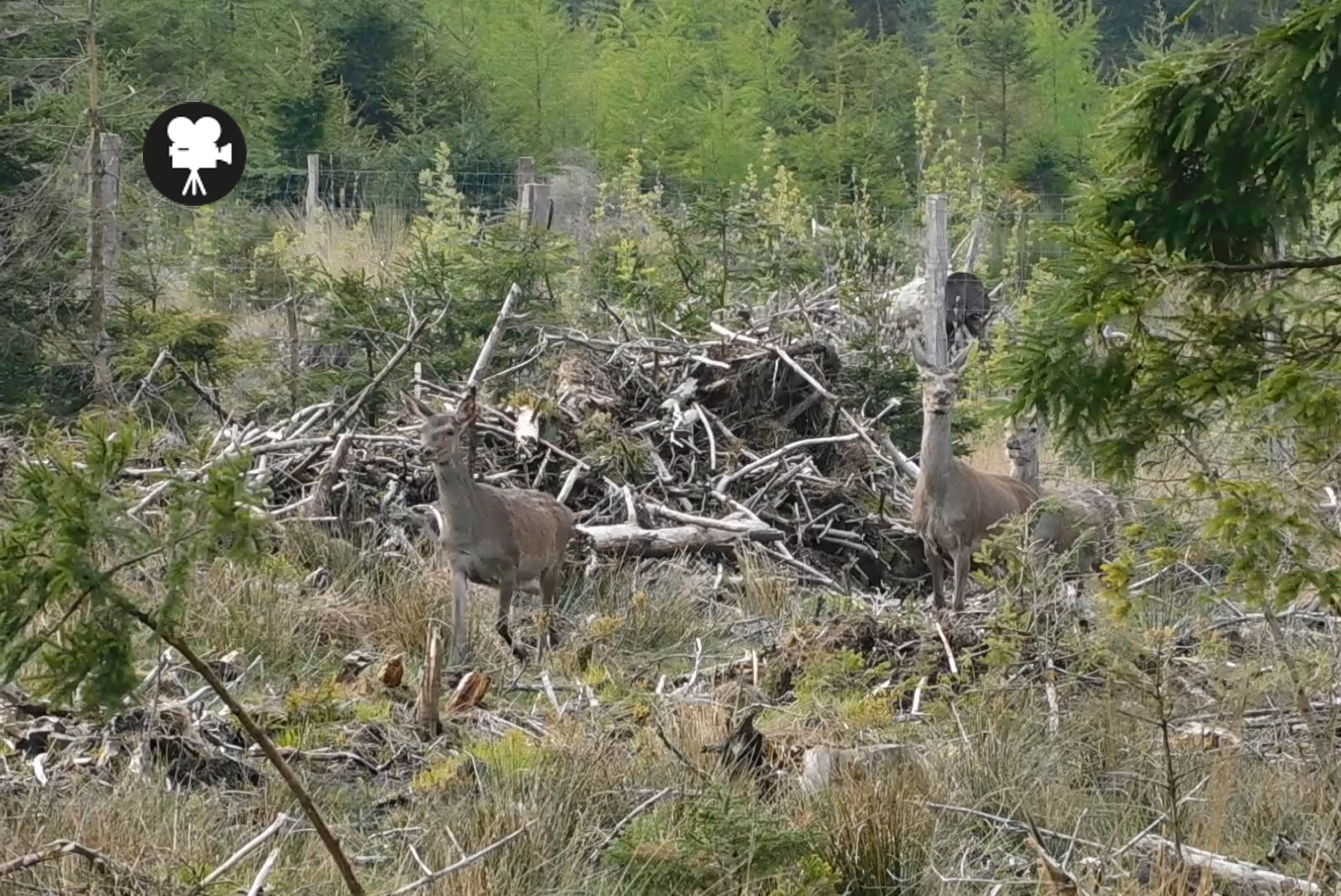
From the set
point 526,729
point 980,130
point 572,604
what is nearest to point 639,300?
point 572,604

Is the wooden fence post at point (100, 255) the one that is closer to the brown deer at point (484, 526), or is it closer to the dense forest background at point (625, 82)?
the brown deer at point (484, 526)

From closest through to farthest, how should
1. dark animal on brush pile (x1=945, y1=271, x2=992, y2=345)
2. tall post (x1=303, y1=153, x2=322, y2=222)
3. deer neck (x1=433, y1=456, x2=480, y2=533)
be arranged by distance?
deer neck (x1=433, y1=456, x2=480, y2=533)
dark animal on brush pile (x1=945, y1=271, x2=992, y2=345)
tall post (x1=303, y1=153, x2=322, y2=222)

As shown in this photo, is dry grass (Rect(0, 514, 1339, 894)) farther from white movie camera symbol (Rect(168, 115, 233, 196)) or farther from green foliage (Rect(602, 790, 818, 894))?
white movie camera symbol (Rect(168, 115, 233, 196))

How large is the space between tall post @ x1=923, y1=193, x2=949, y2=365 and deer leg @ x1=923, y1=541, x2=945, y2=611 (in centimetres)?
343

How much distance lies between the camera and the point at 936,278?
54.4 ft

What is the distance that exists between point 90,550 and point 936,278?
1292 cm

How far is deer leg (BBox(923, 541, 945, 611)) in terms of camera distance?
12930mm

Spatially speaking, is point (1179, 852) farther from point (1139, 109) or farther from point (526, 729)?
point (526, 729)

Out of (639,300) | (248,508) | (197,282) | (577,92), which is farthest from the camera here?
(577,92)

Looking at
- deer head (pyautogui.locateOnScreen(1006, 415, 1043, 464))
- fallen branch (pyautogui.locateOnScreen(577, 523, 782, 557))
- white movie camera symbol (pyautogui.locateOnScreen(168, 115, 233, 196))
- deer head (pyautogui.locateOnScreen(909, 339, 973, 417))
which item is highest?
white movie camera symbol (pyautogui.locateOnScreen(168, 115, 233, 196))

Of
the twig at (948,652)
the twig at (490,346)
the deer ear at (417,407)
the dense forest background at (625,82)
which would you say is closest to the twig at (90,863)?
the twig at (948,652)

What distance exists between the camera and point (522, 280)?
15.6 m

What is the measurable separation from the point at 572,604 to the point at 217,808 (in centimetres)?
550

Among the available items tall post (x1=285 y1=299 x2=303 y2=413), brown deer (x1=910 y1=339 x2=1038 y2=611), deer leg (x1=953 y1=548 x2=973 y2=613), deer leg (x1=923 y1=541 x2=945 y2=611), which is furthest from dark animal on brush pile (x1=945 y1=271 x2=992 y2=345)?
tall post (x1=285 y1=299 x2=303 y2=413)
